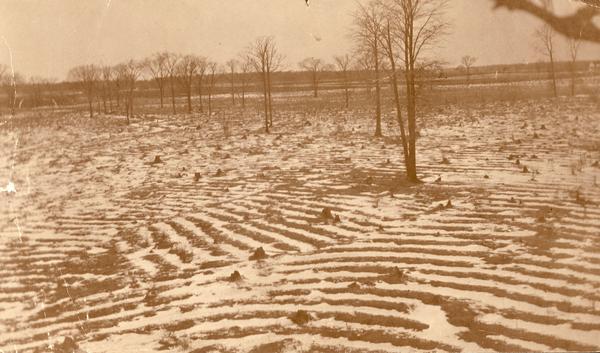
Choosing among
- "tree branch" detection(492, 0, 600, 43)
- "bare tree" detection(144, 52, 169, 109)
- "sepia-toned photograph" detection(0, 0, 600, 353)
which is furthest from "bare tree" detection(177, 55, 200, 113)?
"tree branch" detection(492, 0, 600, 43)

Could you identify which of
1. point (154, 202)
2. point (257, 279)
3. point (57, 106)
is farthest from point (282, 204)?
point (57, 106)

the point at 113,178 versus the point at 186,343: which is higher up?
the point at 113,178

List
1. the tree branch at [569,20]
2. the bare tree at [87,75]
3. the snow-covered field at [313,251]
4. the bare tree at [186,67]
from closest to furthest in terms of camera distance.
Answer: the tree branch at [569,20], the snow-covered field at [313,251], the bare tree at [186,67], the bare tree at [87,75]

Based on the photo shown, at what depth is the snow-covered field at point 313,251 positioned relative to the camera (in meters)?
6.24

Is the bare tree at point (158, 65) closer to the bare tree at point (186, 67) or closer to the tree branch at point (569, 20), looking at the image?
the bare tree at point (186, 67)

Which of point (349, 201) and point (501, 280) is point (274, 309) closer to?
point (501, 280)

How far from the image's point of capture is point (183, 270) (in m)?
8.94

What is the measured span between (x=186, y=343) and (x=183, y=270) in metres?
2.84

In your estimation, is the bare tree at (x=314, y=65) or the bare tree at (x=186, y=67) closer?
the bare tree at (x=186, y=67)

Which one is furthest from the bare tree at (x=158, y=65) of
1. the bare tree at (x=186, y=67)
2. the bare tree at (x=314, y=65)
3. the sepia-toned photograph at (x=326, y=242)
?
the sepia-toned photograph at (x=326, y=242)

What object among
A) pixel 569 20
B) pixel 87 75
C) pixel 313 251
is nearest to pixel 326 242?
pixel 313 251

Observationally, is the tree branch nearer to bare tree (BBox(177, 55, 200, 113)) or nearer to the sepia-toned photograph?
the sepia-toned photograph

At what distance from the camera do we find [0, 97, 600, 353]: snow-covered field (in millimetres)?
6242

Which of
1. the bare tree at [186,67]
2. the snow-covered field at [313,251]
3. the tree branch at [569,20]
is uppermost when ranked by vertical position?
the bare tree at [186,67]
